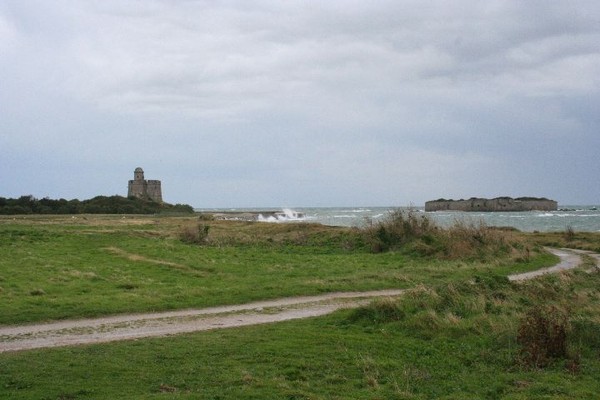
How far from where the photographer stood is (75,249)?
37.3 m

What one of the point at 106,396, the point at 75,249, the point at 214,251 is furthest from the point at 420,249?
the point at 106,396

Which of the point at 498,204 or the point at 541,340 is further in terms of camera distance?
the point at 498,204

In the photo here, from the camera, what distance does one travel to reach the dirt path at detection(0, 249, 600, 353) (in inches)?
587

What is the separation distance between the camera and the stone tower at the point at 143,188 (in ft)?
472

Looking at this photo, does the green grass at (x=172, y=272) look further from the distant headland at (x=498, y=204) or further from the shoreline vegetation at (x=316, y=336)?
the distant headland at (x=498, y=204)

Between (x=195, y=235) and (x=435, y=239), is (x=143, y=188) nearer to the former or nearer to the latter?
(x=195, y=235)

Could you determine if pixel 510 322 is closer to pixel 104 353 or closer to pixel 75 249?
pixel 104 353

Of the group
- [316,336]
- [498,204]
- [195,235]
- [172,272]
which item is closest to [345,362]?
[316,336]

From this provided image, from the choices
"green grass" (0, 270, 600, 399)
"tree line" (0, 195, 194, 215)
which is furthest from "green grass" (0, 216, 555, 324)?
"tree line" (0, 195, 194, 215)

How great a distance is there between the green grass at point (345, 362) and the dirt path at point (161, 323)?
3.91 feet

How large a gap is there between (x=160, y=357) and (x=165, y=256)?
76.8 feet

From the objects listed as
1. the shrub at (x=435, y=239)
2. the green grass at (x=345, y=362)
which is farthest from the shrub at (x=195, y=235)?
the green grass at (x=345, y=362)

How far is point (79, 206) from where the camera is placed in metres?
114

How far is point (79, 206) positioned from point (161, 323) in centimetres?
10324
